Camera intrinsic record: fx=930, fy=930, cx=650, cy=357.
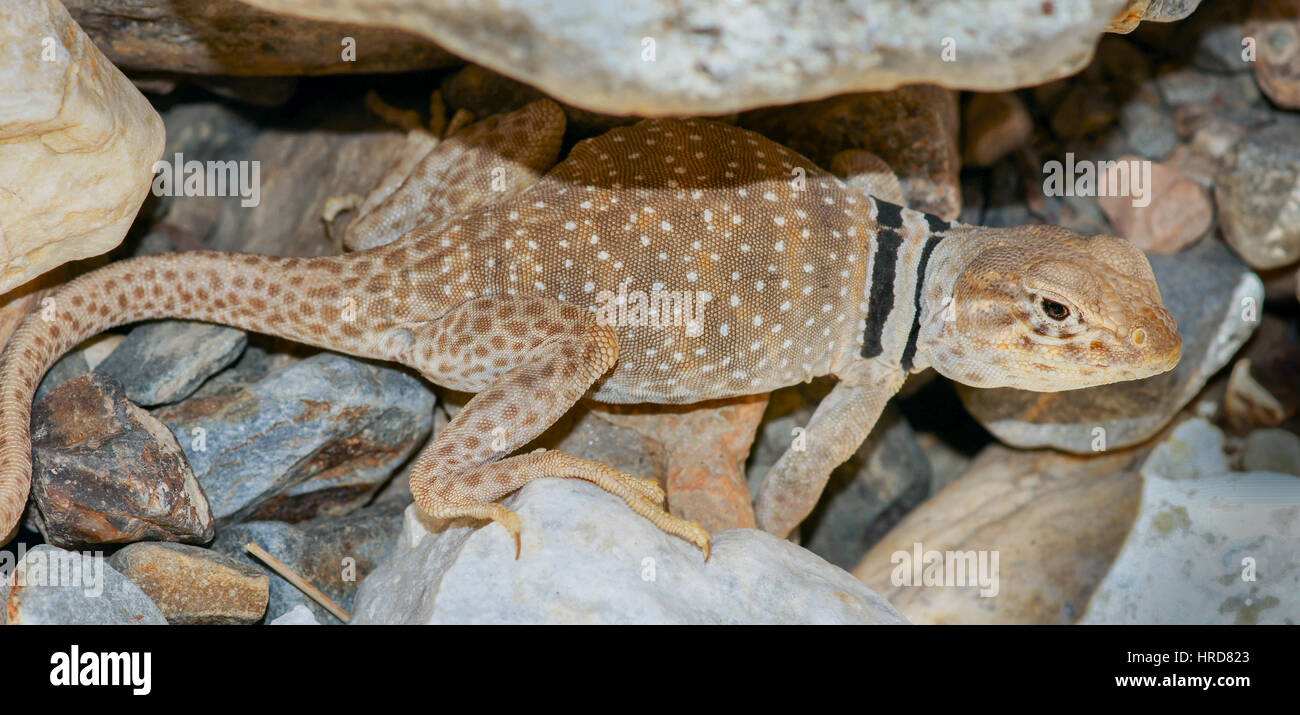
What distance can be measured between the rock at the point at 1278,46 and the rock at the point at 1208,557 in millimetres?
2335

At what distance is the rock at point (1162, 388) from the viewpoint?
543 centimetres

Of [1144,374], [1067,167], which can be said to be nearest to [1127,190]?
[1067,167]

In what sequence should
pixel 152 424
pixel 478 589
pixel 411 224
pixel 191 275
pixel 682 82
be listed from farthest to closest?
1. pixel 411 224
2. pixel 191 275
3. pixel 152 424
4. pixel 478 589
5. pixel 682 82

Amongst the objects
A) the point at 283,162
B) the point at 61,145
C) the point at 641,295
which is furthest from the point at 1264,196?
the point at 61,145

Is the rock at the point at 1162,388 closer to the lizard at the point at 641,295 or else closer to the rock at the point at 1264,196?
the rock at the point at 1264,196

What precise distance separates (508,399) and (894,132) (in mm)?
2816

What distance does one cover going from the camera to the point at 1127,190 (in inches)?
227

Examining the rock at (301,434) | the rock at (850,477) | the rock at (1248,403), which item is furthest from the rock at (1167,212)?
the rock at (301,434)

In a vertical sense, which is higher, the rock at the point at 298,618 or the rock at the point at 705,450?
the rock at the point at 705,450

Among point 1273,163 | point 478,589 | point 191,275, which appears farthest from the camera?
point 1273,163

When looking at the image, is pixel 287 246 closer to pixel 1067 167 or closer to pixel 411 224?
pixel 411 224

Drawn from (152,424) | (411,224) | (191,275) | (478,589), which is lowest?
(478,589)

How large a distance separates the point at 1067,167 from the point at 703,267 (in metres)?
2.84

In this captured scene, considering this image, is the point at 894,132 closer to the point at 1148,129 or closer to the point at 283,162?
the point at 1148,129
